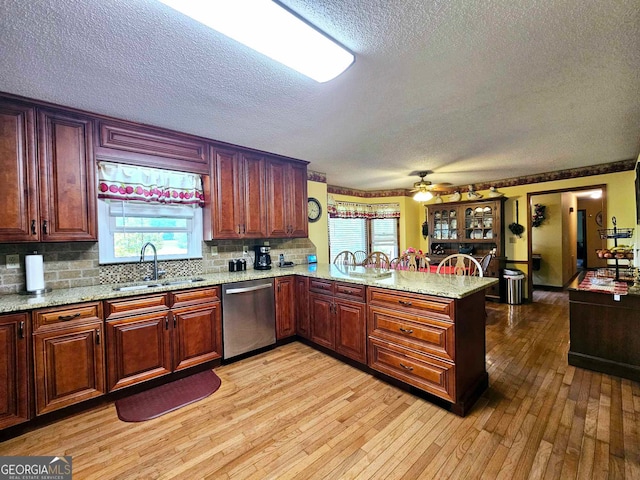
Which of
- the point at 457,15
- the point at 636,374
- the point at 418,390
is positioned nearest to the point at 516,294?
the point at 636,374

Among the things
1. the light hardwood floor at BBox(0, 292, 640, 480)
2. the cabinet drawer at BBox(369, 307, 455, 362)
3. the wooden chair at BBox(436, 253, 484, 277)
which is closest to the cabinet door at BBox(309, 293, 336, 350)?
the light hardwood floor at BBox(0, 292, 640, 480)

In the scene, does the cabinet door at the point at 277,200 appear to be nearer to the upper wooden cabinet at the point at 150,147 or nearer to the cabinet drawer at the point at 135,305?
the upper wooden cabinet at the point at 150,147

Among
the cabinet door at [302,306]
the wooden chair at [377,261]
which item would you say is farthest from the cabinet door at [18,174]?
the wooden chair at [377,261]

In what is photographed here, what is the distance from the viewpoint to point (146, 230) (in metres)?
3.00

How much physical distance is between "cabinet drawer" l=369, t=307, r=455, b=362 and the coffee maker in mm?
1643

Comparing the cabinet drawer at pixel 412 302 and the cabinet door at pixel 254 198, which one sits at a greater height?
the cabinet door at pixel 254 198

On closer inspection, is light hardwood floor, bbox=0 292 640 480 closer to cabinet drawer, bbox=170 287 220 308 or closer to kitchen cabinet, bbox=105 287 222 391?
kitchen cabinet, bbox=105 287 222 391

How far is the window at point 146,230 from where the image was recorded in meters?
2.75

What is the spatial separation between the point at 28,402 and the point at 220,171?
2.45m

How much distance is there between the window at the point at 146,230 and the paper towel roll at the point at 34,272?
17.8 inches

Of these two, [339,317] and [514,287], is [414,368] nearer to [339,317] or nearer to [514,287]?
[339,317]

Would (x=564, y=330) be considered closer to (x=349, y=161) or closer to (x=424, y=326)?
(x=424, y=326)

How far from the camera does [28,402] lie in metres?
1.95

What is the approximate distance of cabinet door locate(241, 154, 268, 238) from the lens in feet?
11.3
